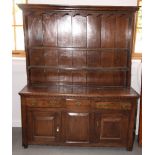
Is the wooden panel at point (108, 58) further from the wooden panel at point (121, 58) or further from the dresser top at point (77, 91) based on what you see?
the dresser top at point (77, 91)

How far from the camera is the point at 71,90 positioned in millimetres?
2566

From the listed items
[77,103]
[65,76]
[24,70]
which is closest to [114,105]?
[77,103]

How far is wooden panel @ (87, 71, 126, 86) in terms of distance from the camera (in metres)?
2.78

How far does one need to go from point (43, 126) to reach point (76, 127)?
1.42 feet

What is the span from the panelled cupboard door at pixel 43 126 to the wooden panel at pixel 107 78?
735 millimetres

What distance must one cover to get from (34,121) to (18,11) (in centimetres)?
172

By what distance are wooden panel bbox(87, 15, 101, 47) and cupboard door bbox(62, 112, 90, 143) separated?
1000 millimetres

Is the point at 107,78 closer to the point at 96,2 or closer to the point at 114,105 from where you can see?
the point at 114,105

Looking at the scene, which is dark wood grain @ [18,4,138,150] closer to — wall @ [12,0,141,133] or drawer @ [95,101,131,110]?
drawer @ [95,101,131,110]

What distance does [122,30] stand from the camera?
2.68 meters

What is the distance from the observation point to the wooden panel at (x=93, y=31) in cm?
265

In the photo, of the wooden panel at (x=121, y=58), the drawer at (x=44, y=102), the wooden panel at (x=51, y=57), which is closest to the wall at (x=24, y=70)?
the wooden panel at (x=121, y=58)
